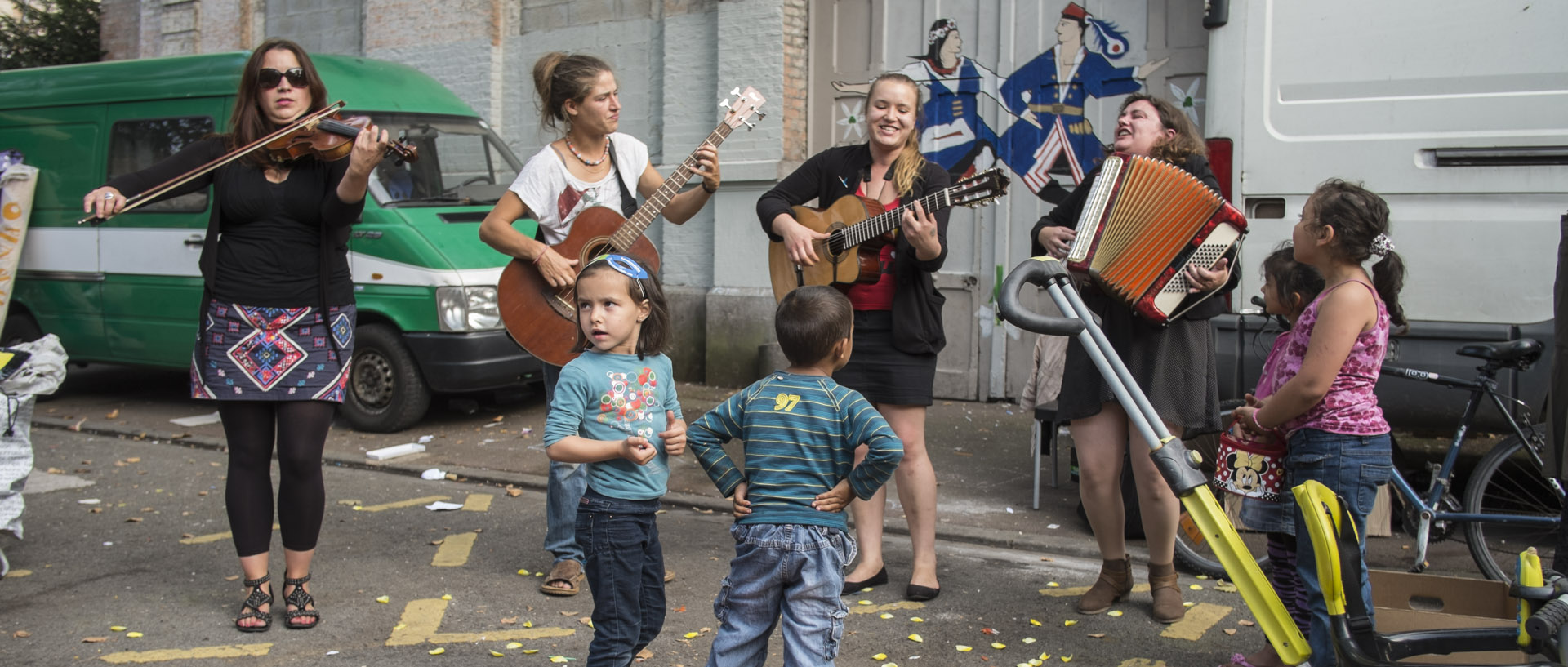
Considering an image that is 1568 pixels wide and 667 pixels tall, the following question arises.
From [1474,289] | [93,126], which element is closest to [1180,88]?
[1474,289]

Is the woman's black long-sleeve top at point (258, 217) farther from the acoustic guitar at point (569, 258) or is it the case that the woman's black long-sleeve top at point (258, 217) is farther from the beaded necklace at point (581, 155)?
the beaded necklace at point (581, 155)

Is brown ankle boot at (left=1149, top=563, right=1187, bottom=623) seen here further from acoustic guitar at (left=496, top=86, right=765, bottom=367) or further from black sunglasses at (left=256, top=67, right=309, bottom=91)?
black sunglasses at (left=256, top=67, right=309, bottom=91)

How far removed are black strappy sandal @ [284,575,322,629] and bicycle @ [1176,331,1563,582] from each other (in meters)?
2.98

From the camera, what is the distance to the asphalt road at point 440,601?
12.8 ft

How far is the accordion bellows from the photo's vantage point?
12.3ft

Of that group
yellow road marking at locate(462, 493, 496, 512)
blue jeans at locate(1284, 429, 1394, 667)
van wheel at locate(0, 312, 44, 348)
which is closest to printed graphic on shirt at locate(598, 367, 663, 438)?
blue jeans at locate(1284, 429, 1394, 667)

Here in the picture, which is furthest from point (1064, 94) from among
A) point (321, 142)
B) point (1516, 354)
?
point (321, 142)

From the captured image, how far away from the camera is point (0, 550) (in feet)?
16.4

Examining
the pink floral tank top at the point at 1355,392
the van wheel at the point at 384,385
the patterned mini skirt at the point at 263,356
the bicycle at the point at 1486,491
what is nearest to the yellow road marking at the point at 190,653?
the patterned mini skirt at the point at 263,356

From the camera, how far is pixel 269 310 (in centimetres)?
407

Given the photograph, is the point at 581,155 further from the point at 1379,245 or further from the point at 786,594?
the point at 1379,245

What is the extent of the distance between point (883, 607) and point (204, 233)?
597cm

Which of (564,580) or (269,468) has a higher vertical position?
(269,468)

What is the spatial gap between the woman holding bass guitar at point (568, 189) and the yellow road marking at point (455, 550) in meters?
0.58
